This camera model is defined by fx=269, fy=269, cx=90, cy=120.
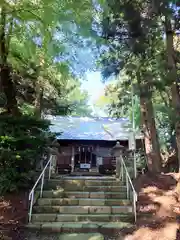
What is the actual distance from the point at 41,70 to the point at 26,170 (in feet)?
16.4

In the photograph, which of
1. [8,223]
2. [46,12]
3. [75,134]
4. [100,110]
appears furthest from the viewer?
[100,110]

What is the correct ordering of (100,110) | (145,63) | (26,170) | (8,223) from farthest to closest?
(100,110) → (145,63) → (26,170) → (8,223)

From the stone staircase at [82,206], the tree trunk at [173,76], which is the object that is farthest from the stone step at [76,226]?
the tree trunk at [173,76]

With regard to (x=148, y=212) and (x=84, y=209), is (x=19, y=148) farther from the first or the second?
(x=148, y=212)

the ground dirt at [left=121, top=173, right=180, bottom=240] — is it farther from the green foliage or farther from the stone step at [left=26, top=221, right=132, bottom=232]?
the green foliage

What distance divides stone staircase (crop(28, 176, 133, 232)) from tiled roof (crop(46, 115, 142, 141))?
7047mm

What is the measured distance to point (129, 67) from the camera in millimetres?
9336

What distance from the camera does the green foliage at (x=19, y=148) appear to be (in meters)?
7.61

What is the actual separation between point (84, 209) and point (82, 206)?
0.17 m

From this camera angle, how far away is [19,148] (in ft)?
26.6

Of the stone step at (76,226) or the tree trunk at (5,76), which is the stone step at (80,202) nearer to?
the stone step at (76,226)

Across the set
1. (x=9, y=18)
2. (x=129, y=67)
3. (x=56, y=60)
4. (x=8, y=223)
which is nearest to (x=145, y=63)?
(x=129, y=67)

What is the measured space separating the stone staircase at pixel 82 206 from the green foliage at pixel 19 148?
87 centimetres

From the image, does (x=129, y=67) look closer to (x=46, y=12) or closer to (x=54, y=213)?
(x=46, y=12)
